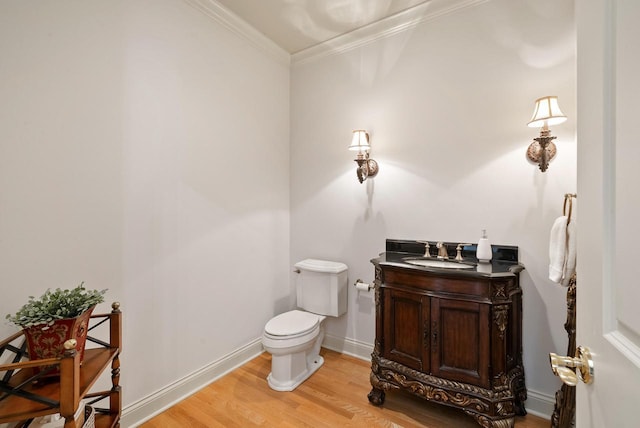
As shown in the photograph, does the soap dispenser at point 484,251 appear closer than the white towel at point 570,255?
No

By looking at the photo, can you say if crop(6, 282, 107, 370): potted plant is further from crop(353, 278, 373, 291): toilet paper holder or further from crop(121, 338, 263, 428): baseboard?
crop(353, 278, 373, 291): toilet paper holder

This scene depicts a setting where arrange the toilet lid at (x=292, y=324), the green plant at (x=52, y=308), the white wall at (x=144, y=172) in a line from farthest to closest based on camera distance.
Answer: the toilet lid at (x=292, y=324), the white wall at (x=144, y=172), the green plant at (x=52, y=308)

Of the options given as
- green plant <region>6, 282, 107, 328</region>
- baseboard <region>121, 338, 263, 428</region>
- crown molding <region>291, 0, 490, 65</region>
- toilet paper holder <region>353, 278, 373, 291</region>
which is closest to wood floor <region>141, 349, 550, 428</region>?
baseboard <region>121, 338, 263, 428</region>

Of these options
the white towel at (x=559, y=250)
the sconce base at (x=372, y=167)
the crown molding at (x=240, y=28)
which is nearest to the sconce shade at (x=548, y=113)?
the white towel at (x=559, y=250)

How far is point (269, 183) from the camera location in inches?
107

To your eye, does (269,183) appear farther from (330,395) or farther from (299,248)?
(330,395)

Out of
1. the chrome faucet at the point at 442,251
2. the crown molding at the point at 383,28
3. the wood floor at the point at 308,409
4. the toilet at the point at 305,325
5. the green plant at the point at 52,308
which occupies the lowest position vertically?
the wood floor at the point at 308,409

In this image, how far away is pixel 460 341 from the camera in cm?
165

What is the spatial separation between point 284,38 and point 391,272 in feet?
7.37

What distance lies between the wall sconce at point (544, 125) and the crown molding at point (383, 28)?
36.7 inches

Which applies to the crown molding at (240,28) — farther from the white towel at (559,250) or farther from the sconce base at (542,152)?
the white towel at (559,250)

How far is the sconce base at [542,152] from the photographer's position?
168 cm

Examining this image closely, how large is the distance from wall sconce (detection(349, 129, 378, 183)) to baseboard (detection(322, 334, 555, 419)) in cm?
145

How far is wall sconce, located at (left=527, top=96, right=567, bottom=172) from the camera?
1602 millimetres
